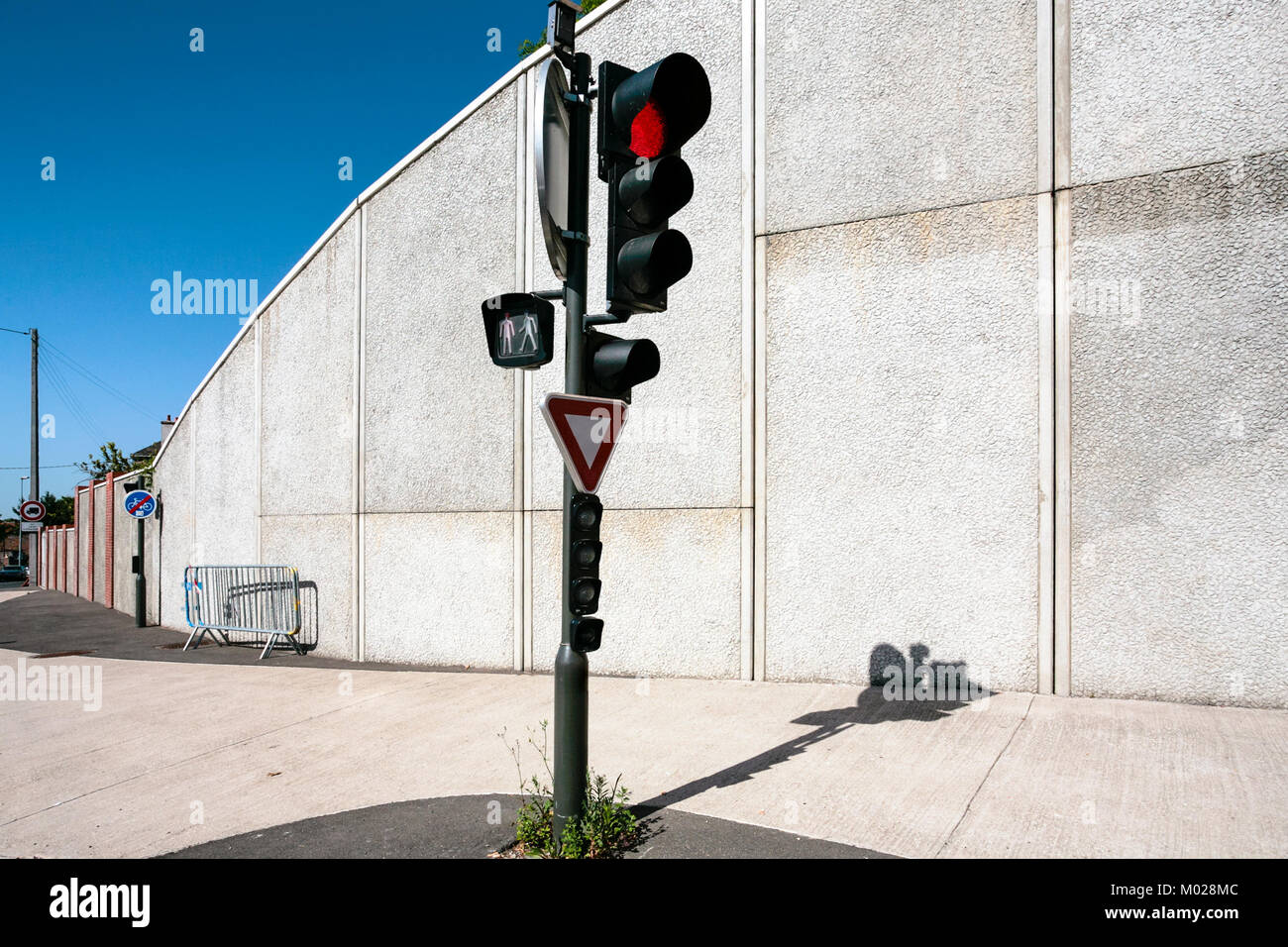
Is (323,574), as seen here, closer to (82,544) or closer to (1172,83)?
(1172,83)

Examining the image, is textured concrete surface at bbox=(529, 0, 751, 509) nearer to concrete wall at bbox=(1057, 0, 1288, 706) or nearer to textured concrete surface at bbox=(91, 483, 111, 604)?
concrete wall at bbox=(1057, 0, 1288, 706)

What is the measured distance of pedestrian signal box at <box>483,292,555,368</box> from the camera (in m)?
4.36

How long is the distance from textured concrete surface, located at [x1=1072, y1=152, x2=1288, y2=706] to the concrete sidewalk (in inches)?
17.5

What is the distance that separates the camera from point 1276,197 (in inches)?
237

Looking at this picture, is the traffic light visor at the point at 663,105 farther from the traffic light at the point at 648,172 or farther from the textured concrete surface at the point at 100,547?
the textured concrete surface at the point at 100,547

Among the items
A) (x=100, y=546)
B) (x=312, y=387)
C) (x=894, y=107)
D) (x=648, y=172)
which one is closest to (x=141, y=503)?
(x=312, y=387)

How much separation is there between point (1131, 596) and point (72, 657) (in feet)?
42.4

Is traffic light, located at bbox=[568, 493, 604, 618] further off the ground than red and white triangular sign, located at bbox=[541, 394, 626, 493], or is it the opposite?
red and white triangular sign, located at bbox=[541, 394, 626, 493]

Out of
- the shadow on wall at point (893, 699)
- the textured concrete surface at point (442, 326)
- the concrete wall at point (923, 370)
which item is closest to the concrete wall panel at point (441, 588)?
the concrete wall at point (923, 370)

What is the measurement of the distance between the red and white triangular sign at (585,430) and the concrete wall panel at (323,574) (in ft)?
25.5

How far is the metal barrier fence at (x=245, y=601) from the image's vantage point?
1185cm

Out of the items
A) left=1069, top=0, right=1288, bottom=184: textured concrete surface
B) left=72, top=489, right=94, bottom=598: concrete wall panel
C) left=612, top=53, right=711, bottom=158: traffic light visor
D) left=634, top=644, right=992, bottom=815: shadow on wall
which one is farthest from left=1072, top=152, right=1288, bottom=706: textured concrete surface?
left=72, top=489, right=94, bottom=598: concrete wall panel
